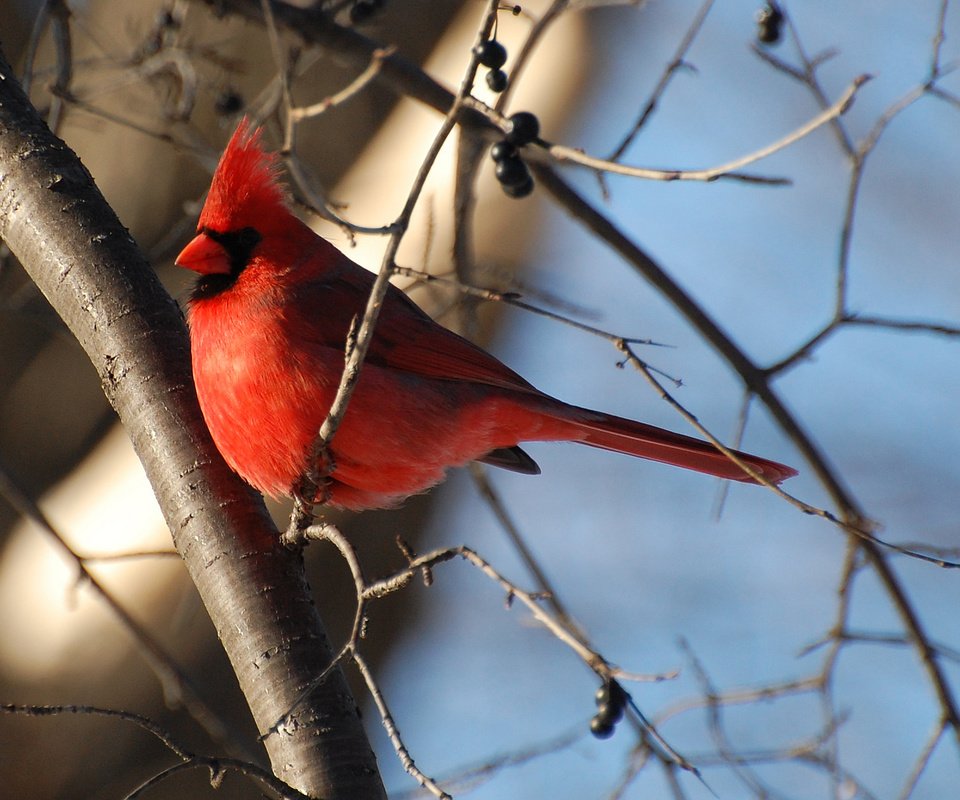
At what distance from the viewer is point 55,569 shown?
408 cm

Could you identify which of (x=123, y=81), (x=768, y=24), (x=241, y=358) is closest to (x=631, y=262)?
(x=768, y=24)

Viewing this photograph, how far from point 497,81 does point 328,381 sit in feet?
2.83

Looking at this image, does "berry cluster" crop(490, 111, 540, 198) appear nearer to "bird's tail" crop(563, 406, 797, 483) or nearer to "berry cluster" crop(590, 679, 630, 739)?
"bird's tail" crop(563, 406, 797, 483)

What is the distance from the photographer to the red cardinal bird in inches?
97.5

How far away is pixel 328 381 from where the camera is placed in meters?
2.52

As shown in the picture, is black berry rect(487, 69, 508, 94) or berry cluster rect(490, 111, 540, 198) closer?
berry cluster rect(490, 111, 540, 198)

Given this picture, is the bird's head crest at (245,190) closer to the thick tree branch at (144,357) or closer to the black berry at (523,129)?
the thick tree branch at (144,357)

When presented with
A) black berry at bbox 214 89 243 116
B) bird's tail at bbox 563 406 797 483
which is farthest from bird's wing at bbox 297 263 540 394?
black berry at bbox 214 89 243 116

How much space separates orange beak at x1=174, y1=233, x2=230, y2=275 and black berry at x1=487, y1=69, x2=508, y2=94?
750 mm

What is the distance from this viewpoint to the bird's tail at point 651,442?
2932 mm

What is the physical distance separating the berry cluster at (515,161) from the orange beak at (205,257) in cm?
→ 69

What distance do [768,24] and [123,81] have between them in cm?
183

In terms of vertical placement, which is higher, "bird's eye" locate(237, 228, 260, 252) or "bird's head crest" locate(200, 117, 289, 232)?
"bird's head crest" locate(200, 117, 289, 232)

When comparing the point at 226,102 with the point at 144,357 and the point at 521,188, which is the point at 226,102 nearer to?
the point at 521,188
